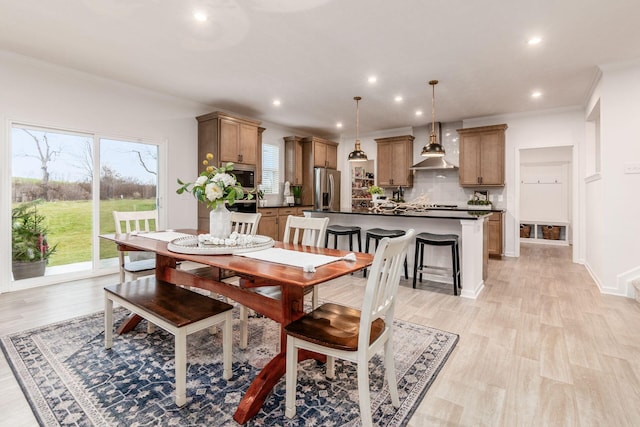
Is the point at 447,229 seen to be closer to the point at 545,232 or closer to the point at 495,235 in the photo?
the point at 495,235

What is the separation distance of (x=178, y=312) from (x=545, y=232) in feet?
27.9

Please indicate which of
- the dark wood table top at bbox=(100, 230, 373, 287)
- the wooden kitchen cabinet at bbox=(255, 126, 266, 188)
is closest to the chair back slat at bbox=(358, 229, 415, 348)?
the dark wood table top at bbox=(100, 230, 373, 287)

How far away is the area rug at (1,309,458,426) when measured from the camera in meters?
1.58

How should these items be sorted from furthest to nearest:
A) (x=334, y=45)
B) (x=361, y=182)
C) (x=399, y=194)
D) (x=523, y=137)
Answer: (x=361, y=182) < (x=399, y=194) < (x=523, y=137) < (x=334, y=45)

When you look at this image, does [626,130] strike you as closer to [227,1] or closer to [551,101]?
[551,101]

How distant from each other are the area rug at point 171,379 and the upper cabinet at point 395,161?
4.71 m

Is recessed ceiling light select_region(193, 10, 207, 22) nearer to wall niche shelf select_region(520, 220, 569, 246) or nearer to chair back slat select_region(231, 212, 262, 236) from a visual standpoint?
chair back slat select_region(231, 212, 262, 236)

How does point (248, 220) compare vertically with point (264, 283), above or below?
above

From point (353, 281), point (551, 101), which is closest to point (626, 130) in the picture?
point (551, 101)

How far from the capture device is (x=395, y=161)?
693cm

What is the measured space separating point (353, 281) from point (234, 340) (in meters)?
2.04

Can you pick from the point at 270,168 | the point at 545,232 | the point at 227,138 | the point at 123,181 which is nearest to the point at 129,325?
the point at 123,181

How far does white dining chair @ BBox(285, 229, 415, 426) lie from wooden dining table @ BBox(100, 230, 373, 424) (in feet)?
0.50

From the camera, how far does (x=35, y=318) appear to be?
2795 mm
